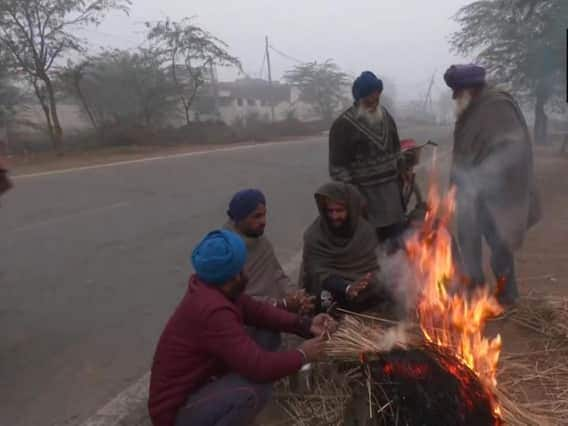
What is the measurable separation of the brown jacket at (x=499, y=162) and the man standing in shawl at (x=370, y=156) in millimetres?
511

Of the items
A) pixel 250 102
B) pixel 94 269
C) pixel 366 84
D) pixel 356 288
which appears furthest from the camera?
pixel 250 102

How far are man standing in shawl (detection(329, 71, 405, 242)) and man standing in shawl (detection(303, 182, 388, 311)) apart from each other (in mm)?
461

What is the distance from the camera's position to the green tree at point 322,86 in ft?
171

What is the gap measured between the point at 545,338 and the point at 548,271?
186cm

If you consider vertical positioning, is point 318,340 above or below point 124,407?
above

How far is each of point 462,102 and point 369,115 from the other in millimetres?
667

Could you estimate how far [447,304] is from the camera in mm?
3025

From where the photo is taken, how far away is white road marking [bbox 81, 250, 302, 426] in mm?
3096

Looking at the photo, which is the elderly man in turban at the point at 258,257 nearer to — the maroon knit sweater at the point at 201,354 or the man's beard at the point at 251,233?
the man's beard at the point at 251,233

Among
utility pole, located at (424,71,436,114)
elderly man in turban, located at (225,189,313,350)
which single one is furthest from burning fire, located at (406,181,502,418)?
utility pole, located at (424,71,436,114)

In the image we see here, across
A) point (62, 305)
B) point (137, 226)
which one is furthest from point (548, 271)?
point (137, 226)

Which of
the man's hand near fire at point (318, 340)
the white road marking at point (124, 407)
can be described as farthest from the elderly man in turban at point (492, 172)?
the white road marking at point (124, 407)

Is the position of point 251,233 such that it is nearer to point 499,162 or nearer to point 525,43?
point 499,162

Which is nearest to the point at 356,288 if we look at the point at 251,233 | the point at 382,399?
the point at 251,233
